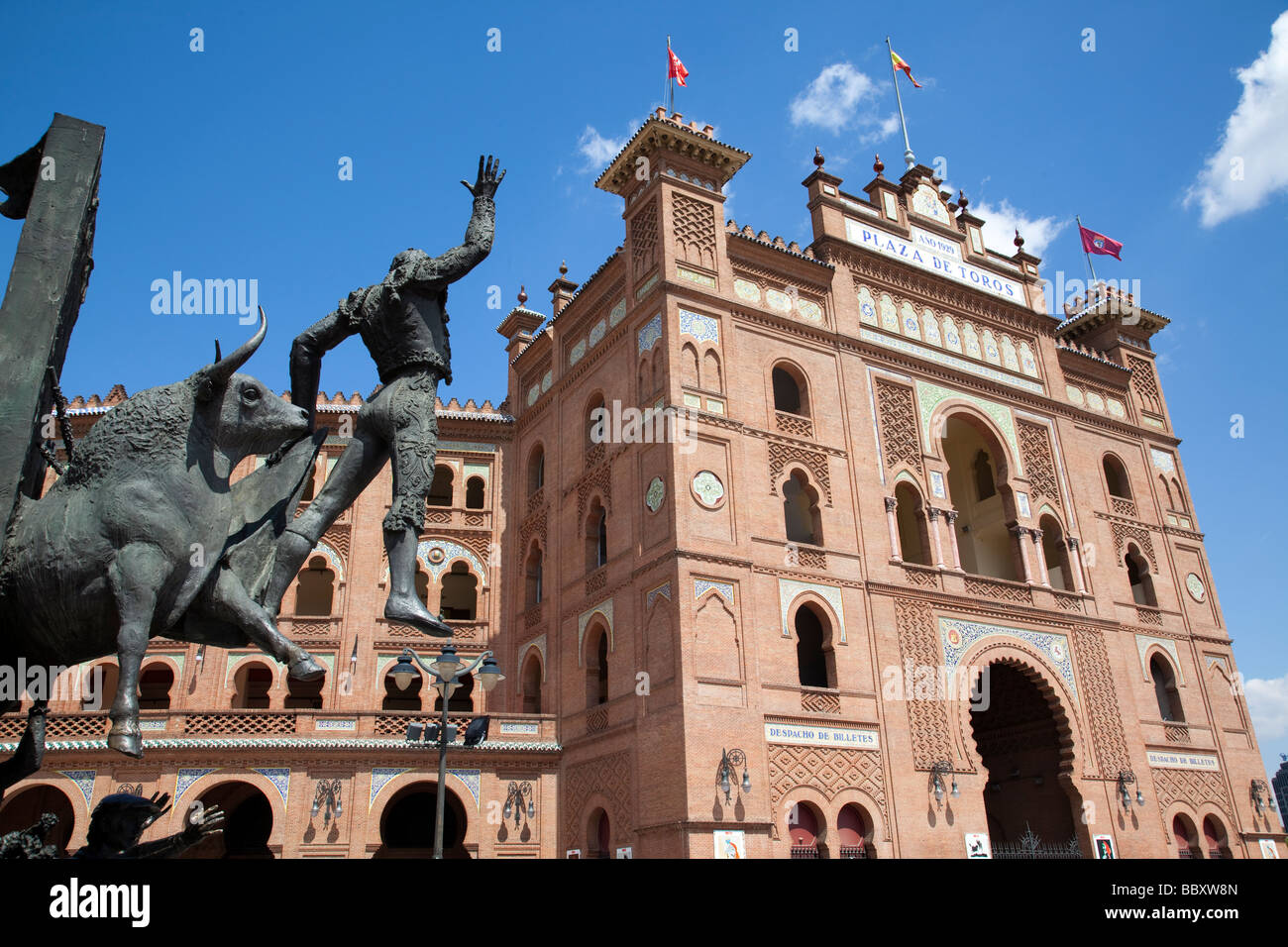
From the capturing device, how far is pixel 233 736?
18375 mm

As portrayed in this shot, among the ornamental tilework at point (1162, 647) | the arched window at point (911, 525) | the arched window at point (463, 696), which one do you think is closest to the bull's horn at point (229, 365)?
the arched window at point (911, 525)

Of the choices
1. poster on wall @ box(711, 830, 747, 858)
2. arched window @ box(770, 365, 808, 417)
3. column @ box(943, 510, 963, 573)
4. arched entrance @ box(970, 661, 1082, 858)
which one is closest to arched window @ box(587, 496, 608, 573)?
arched window @ box(770, 365, 808, 417)

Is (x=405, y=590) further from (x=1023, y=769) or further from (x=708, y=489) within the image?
(x=1023, y=769)

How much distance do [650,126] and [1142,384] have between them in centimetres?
1636

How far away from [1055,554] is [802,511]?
6.83 meters

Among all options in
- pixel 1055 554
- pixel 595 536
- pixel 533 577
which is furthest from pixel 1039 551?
pixel 533 577

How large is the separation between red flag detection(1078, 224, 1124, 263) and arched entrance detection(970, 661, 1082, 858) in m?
11.8

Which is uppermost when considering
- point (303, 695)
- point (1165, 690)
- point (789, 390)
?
point (789, 390)

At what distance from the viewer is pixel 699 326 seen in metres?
19.5

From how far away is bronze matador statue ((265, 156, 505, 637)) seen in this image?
11.7 ft

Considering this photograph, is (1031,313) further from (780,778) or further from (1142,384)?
(780,778)

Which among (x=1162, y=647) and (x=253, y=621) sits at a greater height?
(x=1162, y=647)

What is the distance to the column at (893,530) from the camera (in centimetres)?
1995
